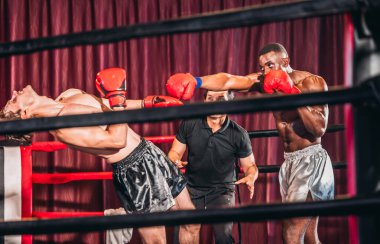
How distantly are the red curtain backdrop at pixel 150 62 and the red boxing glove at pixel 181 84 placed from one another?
7.19ft

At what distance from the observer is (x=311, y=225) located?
282cm

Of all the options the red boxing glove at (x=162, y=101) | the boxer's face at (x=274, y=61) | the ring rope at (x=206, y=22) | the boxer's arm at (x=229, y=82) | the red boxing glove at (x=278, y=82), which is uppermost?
the boxer's face at (x=274, y=61)

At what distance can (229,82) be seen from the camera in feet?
9.66

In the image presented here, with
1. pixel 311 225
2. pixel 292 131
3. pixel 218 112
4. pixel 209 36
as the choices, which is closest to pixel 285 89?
pixel 292 131

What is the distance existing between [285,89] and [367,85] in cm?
162

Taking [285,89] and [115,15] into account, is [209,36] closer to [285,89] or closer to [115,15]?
[115,15]

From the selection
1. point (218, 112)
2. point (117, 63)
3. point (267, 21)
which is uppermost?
point (117, 63)

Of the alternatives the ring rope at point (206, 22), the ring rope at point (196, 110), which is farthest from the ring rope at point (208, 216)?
the ring rope at point (206, 22)

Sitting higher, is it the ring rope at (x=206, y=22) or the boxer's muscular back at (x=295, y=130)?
the ring rope at (x=206, y=22)

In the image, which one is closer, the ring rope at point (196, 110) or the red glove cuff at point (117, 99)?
the ring rope at point (196, 110)

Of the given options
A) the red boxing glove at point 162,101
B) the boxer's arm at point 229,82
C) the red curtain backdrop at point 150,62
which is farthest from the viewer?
the red curtain backdrop at point 150,62

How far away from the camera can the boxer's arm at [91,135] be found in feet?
7.27

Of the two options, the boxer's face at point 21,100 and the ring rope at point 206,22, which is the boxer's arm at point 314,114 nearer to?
the boxer's face at point 21,100

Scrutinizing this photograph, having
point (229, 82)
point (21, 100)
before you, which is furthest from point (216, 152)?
point (21, 100)
